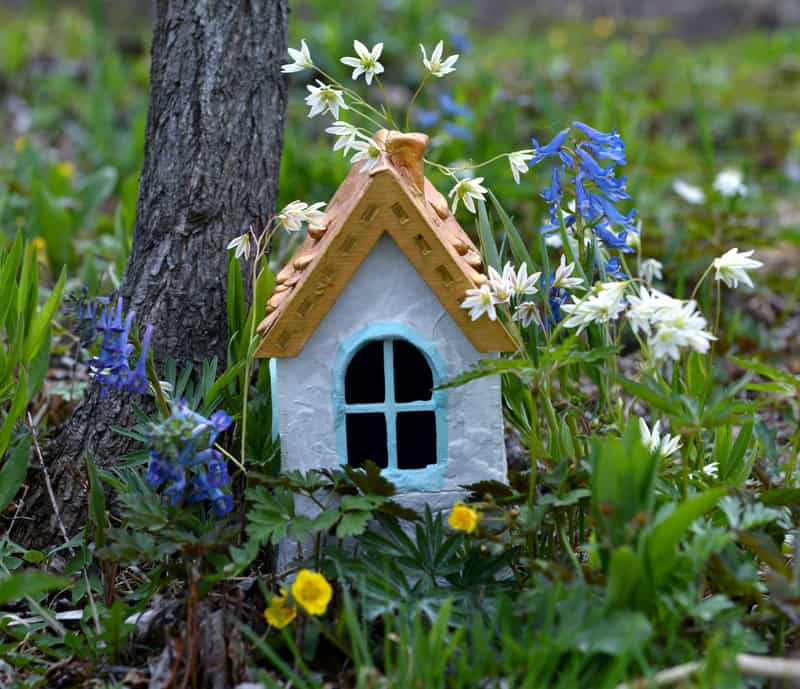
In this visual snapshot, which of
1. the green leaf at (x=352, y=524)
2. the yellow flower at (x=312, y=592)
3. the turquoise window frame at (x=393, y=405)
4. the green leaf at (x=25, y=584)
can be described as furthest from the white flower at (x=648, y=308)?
the green leaf at (x=25, y=584)

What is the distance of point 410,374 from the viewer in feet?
6.19

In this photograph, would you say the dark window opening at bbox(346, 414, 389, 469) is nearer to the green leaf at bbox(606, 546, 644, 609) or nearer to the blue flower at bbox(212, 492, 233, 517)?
the blue flower at bbox(212, 492, 233, 517)

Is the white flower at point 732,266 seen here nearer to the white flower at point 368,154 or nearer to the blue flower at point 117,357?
the white flower at point 368,154

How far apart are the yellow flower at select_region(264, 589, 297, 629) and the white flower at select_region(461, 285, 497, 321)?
0.61 meters

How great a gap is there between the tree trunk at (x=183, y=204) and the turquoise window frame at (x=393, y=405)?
0.49 m

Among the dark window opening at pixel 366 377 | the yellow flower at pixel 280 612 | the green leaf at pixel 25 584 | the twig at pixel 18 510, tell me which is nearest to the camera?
the green leaf at pixel 25 584

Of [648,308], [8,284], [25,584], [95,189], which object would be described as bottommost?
[25,584]

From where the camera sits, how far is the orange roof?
5.75 ft

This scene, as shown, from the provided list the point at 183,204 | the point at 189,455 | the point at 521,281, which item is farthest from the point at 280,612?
the point at 183,204

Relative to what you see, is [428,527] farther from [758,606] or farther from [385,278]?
[758,606]

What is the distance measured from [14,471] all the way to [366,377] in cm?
76

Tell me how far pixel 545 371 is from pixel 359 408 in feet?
1.26

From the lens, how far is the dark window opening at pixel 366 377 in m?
1.88

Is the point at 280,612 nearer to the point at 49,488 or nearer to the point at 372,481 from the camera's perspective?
the point at 372,481
